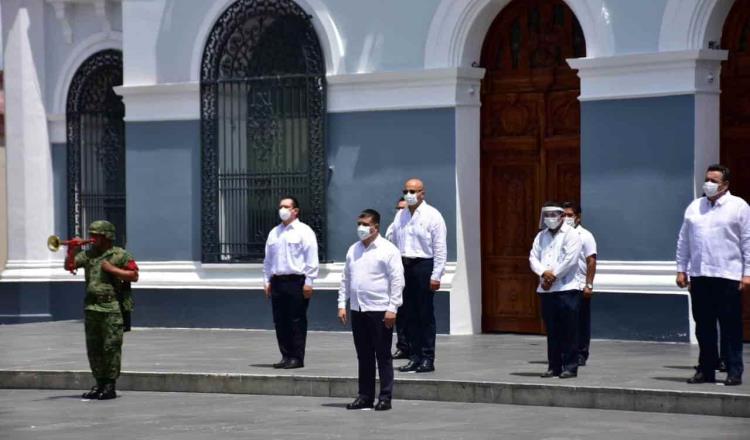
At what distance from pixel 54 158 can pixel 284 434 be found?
1285 centimetres

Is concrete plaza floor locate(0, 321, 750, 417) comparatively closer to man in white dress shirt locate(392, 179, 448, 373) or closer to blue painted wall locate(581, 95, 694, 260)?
man in white dress shirt locate(392, 179, 448, 373)

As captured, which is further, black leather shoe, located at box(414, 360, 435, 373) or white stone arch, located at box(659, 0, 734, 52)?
white stone arch, located at box(659, 0, 734, 52)

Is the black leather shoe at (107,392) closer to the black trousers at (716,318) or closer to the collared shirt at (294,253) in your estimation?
the collared shirt at (294,253)

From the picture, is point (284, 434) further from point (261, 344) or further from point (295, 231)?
point (261, 344)

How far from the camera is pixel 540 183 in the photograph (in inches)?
765

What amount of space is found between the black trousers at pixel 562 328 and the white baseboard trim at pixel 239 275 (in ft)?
10.1

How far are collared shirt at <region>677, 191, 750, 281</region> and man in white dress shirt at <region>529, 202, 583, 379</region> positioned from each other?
3.78 feet

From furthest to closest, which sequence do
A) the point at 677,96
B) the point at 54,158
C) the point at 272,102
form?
1. the point at 54,158
2. the point at 272,102
3. the point at 677,96

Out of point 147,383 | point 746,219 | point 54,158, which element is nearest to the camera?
point 746,219

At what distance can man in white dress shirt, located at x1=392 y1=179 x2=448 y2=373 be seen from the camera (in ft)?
51.9

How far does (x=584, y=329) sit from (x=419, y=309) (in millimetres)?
1488

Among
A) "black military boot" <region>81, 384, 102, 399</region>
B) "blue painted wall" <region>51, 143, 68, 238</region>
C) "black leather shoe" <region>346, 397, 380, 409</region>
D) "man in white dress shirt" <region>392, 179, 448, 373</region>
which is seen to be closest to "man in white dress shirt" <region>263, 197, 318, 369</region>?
"man in white dress shirt" <region>392, 179, 448, 373</region>

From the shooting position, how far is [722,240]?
14.1 m

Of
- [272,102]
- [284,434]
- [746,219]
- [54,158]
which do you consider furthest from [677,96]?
[54,158]
